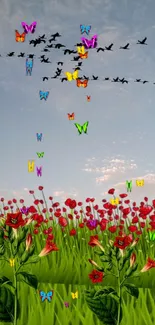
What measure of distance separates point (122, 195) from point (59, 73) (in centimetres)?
353

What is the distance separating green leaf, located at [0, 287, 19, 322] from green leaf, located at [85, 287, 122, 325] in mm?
380

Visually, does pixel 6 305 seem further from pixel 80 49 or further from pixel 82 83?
pixel 82 83

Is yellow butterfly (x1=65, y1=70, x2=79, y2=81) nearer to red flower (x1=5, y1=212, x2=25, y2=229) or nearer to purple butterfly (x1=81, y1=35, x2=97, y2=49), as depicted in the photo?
purple butterfly (x1=81, y1=35, x2=97, y2=49)

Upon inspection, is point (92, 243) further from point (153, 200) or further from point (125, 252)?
point (153, 200)

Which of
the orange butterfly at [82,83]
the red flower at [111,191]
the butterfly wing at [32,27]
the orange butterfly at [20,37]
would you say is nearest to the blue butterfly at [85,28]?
the butterfly wing at [32,27]

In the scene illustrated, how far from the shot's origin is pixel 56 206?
8992mm

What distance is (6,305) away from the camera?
91.0 inches

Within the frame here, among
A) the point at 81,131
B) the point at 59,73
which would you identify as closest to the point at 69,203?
the point at 81,131

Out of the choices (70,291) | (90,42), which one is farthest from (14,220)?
(90,42)

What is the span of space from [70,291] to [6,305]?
2516 mm

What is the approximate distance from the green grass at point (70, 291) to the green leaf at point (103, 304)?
2.49 ft

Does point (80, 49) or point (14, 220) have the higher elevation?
point (80, 49)

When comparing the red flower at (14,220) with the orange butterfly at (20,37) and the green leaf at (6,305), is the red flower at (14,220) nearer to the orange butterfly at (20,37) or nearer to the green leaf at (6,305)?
the green leaf at (6,305)

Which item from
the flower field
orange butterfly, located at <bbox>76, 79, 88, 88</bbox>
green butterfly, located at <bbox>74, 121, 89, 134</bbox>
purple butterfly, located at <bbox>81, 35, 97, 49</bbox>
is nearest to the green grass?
the flower field
